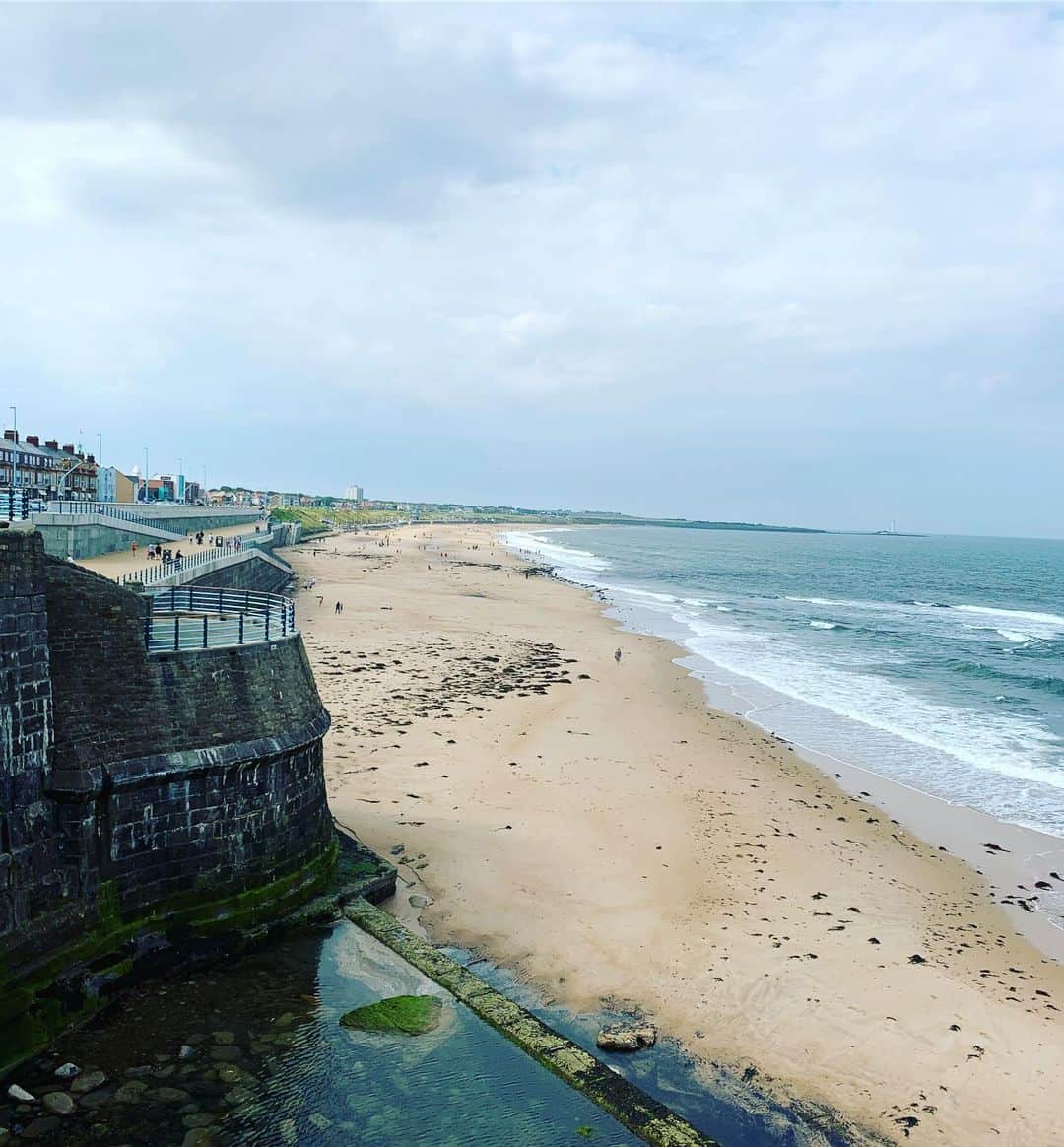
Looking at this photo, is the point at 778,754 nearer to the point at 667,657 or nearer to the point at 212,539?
the point at 667,657

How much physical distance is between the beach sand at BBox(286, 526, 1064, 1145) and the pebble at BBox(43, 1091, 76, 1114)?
566cm

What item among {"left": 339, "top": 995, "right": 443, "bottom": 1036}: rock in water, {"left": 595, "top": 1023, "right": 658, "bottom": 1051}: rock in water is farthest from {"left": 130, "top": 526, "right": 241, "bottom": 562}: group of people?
{"left": 595, "top": 1023, "right": 658, "bottom": 1051}: rock in water

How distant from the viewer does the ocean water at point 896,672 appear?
78.4 feet

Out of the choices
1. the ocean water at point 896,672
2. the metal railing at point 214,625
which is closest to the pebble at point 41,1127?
the metal railing at point 214,625

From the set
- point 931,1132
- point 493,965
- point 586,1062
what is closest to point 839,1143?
point 931,1132

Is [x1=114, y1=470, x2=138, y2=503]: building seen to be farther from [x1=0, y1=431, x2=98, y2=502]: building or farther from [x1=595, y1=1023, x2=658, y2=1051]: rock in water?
[x1=595, y1=1023, x2=658, y2=1051]: rock in water

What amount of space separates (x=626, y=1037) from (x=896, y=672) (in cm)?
3131

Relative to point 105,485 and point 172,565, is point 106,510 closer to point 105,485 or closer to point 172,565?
point 172,565

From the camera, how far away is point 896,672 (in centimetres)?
3769

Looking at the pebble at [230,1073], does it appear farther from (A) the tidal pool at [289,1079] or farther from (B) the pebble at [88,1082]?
(B) the pebble at [88,1082]

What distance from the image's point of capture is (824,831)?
18641mm

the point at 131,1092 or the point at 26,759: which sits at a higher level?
the point at 26,759

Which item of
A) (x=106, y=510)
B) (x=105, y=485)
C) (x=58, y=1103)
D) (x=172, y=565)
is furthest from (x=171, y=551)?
(x=58, y=1103)

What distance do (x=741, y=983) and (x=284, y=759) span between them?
24.9 feet
